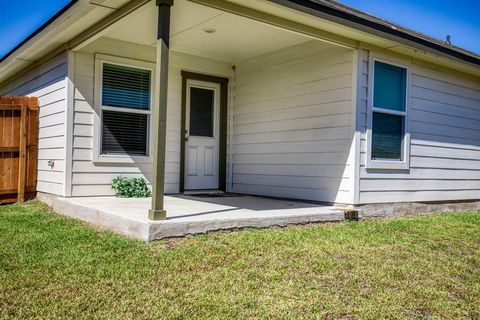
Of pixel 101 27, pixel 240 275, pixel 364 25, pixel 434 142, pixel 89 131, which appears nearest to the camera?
pixel 240 275

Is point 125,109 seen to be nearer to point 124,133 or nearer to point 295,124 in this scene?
point 124,133

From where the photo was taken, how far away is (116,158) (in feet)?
23.4

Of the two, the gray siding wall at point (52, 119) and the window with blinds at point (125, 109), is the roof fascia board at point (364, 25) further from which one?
the gray siding wall at point (52, 119)

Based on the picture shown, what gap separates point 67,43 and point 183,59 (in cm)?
198

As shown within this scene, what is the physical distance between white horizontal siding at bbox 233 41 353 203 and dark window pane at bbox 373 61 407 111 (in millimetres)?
587

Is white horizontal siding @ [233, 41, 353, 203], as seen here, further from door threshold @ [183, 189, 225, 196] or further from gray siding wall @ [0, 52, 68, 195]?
gray siding wall @ [0, 52, 68, 195]

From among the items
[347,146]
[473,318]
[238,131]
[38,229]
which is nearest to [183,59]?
[238,131]

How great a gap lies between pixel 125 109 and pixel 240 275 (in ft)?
14.7

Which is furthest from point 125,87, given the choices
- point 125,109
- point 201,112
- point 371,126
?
point 371,126

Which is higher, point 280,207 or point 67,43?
point 67,43

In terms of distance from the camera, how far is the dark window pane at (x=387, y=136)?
679cm

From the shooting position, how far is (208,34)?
6727mm

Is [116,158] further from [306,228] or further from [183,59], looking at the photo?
[306,228]

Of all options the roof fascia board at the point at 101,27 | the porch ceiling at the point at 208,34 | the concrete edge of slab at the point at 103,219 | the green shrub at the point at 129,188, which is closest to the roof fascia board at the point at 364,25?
the porch ceiling at the point at 208,34
